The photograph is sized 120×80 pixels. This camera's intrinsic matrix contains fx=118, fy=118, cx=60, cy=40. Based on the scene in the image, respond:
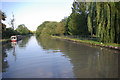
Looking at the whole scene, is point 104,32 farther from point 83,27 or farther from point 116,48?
point 83,27

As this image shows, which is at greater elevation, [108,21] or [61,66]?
[108,21]

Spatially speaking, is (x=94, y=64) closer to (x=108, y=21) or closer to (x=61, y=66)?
(x=61, y=66)

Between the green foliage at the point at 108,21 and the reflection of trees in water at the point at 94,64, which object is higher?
the green foliage at the point at 108,21

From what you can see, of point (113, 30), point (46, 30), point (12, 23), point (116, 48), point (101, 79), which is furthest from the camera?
point (46, 30)

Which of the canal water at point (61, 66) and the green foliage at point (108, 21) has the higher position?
the green foliage at point (108, 21)

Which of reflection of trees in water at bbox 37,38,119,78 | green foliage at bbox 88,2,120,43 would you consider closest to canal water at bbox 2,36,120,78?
reflection of trees in water at bbox 37,38,119,78

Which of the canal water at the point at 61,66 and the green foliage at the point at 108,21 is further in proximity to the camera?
the green foliage at the point at 108,21

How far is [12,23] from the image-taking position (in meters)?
57.8

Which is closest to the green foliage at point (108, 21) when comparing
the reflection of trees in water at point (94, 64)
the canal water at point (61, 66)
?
the reflection of trees in water at point (94, 64)

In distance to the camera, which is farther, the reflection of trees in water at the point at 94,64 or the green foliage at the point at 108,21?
the green foliage at the point at 108,21

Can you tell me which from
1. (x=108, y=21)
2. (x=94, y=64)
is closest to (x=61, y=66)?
(x=94, y=64)

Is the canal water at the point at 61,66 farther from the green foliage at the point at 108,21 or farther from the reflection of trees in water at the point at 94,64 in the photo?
the green foliage at the point at 108,21

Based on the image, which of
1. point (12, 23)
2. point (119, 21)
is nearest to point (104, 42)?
point (119, 21)

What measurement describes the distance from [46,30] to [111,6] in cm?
6919
